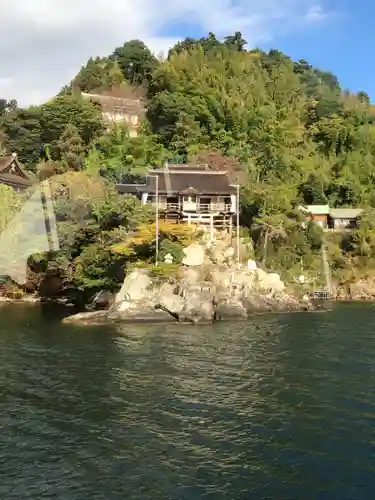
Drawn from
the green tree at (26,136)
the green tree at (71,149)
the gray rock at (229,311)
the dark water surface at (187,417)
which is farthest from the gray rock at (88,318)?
the green tree at (26,136)

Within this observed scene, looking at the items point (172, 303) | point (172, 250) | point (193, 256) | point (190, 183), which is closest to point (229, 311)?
point (172, 303)

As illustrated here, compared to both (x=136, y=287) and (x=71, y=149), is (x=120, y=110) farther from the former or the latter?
(x=136, y=287)

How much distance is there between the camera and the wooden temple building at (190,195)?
1631 inches

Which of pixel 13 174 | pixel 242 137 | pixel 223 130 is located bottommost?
pixel 13 174

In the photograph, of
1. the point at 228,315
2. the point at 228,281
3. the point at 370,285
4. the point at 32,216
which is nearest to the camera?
the point at 228,315

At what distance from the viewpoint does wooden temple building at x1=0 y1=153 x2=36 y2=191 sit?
4659 cm

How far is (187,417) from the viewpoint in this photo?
15180 millimetres

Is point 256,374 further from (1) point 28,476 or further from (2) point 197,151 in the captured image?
(2) point 197,151

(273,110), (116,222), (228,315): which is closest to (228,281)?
(228,315)

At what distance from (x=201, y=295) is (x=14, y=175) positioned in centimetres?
2520

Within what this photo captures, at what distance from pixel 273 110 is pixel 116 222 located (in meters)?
32.4

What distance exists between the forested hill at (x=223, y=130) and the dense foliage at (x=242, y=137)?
13 cm

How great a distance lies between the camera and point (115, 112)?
64.0m

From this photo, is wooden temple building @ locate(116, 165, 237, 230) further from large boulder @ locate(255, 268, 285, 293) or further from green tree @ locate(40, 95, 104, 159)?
green tree @ locate(40, 95, 104, 159)
